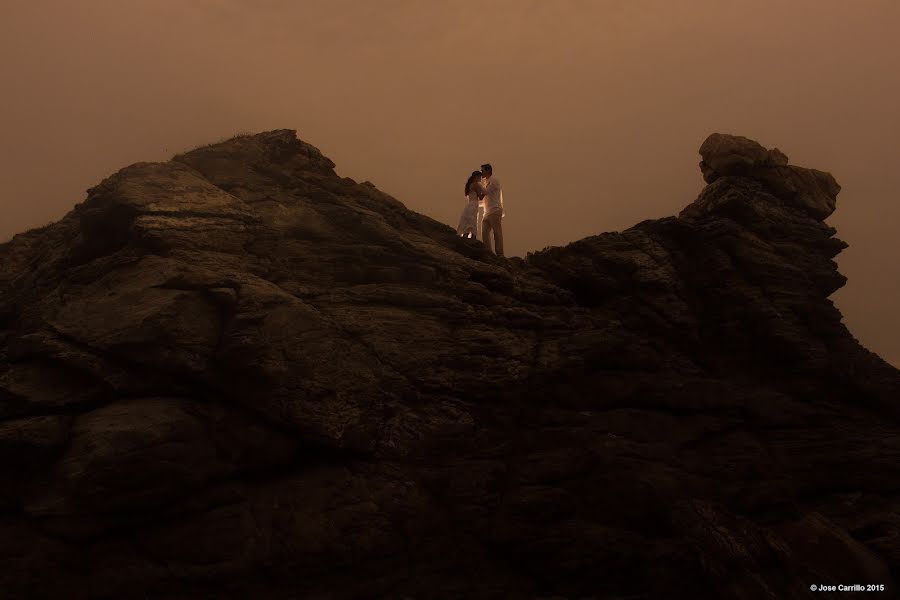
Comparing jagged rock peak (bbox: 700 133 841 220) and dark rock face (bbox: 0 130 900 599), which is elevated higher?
jagged rock peak (bbox: 700 133 841 220)

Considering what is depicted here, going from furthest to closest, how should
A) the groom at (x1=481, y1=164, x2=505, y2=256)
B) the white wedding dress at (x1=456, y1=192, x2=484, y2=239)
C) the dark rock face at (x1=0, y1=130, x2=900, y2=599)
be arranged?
the groom at (x1=481, y1=164, x2=505, y2=256) → the white wedding dress at (x1=456, y1=192, x2=484, y2=239) → the dark rock face at (x1=0, y1=130, x2=900, y2=599)

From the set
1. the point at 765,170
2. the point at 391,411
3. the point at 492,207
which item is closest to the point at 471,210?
the point at 492,207

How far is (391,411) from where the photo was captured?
60.1 ft

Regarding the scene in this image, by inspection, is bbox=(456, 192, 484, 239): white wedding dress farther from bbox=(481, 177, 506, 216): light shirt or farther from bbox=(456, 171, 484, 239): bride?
bbox=(481, 177, 506, 216): light shirt

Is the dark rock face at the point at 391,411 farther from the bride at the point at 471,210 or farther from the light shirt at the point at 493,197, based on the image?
the light shirt at the point at 493,197

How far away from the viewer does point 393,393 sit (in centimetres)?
1875

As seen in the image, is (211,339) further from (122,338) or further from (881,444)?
(881,444)

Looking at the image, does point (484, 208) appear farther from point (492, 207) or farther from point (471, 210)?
point (471, 210)

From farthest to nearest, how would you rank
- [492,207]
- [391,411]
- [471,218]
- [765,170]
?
[492,207], [765,170], [471,218], [391,411]

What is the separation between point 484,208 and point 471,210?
2.13 meters

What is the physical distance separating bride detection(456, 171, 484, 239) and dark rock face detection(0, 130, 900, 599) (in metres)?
3.71

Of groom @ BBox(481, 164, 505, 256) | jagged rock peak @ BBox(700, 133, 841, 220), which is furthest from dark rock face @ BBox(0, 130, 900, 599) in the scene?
jagged rock peak @ BBox(700, 133, 841, 220)

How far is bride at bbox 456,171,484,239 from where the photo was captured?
29.1 metres

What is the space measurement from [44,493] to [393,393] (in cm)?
975
